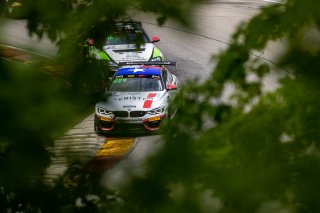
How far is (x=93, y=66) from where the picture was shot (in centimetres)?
166

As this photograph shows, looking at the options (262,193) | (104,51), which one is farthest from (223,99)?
(262,193)

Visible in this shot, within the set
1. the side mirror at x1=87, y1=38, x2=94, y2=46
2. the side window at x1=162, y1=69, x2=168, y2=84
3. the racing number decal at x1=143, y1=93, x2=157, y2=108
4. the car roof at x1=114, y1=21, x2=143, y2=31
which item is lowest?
the racing number decal at x1=143, y1=93, x2=157, y2=108

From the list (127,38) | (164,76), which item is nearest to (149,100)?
(164,76)

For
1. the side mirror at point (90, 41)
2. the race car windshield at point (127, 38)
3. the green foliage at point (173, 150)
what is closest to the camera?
the green foliage at point (173, 150)

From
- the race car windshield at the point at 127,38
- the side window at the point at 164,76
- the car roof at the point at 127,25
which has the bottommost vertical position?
the side window at the point at 164,76

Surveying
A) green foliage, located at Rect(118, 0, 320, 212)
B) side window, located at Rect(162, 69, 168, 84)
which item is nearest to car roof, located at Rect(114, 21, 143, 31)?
green foliage, located at Rect(118, 0, 320, 212)

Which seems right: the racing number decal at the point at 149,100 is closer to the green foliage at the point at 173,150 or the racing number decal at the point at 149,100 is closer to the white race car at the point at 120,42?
the white race car at the point at 120,42

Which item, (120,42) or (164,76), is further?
(164,76)

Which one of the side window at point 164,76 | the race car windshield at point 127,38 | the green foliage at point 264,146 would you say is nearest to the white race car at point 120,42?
the race car windshield at point 127,38

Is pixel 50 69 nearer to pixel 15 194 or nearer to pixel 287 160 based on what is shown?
A: pixel 15 194

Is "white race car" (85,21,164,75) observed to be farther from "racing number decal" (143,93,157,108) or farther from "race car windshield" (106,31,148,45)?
"racing number decal" (143,93,157,108)

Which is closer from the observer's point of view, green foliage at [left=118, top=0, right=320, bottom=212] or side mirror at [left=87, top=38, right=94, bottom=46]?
green foliage at [left=118, top=0, right=320, bottom=212]

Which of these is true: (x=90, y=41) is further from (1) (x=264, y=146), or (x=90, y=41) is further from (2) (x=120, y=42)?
(1) (x=264, y=146)

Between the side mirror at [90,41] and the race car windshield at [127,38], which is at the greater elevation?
the side mirror at [90,41]
